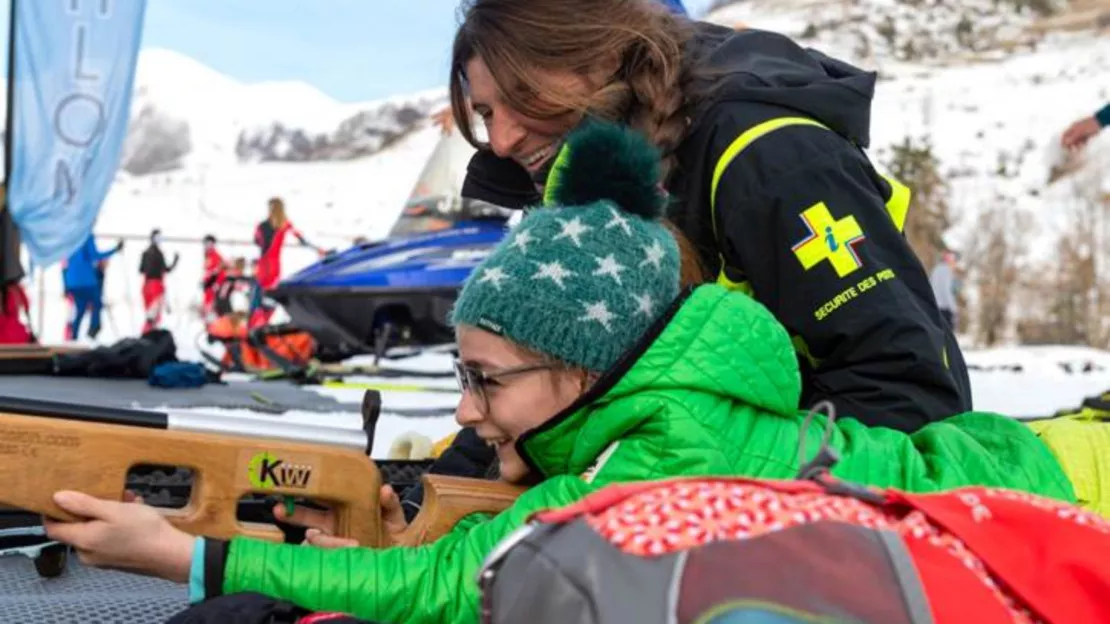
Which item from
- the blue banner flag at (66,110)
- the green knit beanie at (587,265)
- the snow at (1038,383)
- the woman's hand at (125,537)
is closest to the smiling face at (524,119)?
the green knit beanie at (587,265)

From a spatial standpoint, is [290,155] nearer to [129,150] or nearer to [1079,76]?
[129,150]

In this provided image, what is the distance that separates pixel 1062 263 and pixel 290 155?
93.9ft

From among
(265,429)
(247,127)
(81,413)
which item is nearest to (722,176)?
(265,429)

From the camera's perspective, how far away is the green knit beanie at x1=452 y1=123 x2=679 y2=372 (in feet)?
4.14

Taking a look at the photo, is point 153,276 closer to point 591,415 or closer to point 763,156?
point 763,156

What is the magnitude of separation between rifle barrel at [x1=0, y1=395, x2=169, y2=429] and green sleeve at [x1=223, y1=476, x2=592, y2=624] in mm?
224

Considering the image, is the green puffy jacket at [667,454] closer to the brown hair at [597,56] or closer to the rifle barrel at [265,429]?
the rifle barrel at [265,429]

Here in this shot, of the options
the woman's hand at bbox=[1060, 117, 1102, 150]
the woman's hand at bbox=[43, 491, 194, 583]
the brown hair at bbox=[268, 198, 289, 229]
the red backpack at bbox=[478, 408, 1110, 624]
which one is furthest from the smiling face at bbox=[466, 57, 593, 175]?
the brown hair at bbox=[268, 198, 289, 229]

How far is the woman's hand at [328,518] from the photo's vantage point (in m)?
1.41

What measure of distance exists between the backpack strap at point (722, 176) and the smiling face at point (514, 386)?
0.38 meters

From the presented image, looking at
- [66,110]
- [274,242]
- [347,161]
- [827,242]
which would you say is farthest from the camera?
[347,161]

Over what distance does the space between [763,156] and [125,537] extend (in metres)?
0.84

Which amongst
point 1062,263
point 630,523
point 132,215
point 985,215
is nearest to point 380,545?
point 630,523

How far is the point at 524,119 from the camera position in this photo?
5.63 ft
